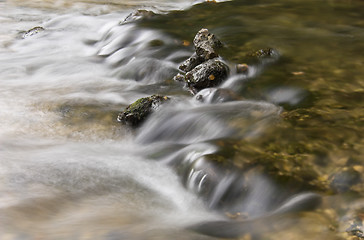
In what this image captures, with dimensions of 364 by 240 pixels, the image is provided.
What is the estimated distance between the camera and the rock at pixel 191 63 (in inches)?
232

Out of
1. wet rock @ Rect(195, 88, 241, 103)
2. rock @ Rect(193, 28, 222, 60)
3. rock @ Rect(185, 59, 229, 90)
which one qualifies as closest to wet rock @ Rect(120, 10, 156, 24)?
rock @ Rect(193, 28, 222, 60)

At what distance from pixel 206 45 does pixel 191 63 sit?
0.33m

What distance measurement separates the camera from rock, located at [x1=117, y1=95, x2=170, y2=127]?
191 inches

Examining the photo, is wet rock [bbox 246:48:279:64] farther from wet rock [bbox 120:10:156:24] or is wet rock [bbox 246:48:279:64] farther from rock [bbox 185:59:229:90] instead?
wet rock [bbox 120:10:156:24]

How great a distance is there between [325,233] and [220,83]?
2971 mm

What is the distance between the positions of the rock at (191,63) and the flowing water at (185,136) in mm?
201

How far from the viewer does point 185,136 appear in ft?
14.8

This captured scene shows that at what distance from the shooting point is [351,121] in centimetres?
415

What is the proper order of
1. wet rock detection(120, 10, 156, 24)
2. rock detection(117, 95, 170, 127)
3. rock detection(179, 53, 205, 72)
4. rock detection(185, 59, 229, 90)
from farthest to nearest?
wet rock detection(120, 10, 156, 24) < rock detection(179, 53, 205, 72) < rock detection(185, 59, 229, 90) < rock detection(117, 95, 170, 127)

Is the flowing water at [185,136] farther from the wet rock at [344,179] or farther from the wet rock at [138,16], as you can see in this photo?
the wet rock at [138,16]

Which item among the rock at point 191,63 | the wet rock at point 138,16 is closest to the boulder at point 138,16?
the wet rock at point 138,16

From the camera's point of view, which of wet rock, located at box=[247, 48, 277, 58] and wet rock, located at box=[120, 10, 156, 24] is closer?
wet rock, located at box=[247, 48, 277, 58]

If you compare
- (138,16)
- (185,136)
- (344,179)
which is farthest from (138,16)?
(344,179)

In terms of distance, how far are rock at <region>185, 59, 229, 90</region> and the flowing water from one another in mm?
130
